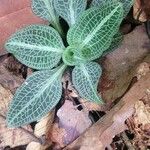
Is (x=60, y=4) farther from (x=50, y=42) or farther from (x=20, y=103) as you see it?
(x=20, y=103)

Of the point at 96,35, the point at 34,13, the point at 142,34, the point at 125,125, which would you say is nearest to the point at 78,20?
the point at 96,35

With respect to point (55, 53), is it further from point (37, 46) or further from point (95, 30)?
point (95, 30)

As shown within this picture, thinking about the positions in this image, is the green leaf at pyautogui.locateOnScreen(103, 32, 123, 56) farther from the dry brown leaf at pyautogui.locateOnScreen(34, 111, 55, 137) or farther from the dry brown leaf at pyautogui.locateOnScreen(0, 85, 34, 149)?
the dry brown leaf at pyautogui.locateOnScreen(0, 85, 34, 149)

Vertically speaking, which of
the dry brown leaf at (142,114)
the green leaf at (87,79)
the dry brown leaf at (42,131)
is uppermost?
the green leaf at (87,79)

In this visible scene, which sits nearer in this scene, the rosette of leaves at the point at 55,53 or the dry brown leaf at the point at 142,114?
the rosette of leaves at the point at 55,53

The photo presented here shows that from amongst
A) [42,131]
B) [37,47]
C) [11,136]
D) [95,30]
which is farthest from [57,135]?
[95,30]

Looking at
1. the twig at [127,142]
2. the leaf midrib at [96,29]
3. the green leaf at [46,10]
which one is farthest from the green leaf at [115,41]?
the twig at [127,142]

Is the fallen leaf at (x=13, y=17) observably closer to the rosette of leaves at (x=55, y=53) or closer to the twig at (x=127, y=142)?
the rosette of leaves at (x=55, y=53)
